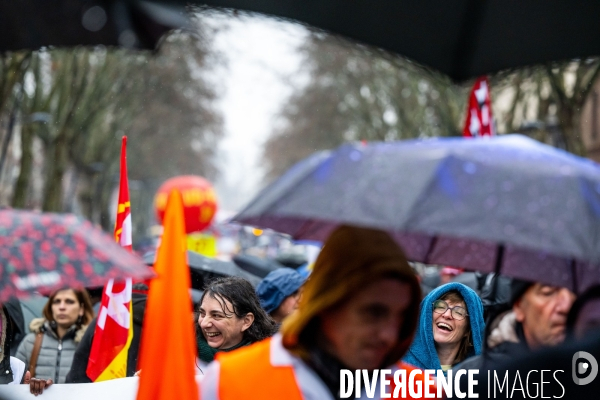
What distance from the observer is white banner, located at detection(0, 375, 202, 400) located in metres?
3.72

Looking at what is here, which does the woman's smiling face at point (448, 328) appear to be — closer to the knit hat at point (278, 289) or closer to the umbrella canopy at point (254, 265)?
the knit hat at point (278, 289)

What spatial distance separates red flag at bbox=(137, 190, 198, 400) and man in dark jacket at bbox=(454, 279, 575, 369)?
81cm

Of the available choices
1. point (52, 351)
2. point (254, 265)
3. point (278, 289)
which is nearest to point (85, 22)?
point (278, 289)

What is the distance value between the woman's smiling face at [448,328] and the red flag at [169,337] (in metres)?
2.21

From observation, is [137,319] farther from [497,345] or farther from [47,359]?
[497,345]

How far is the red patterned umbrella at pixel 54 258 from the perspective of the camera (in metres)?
2.36

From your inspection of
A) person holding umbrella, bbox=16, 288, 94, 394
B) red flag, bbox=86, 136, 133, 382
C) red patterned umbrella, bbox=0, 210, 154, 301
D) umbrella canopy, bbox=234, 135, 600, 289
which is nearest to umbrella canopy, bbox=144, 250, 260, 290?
A: person holding umbrella, bbox=16, 288, 94, 394

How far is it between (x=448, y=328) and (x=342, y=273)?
2.19m

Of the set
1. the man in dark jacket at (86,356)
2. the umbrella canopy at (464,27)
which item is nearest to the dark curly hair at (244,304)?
the man in dark jacket at (86,356)

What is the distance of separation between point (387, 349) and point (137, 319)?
3539 millimetres

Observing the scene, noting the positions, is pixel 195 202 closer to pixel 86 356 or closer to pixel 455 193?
pixel 86 356

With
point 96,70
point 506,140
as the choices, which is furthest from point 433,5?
point 96,70

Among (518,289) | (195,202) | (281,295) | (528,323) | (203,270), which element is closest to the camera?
(528,323)

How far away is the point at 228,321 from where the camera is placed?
14.1 feet
